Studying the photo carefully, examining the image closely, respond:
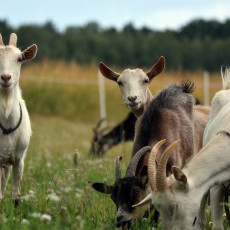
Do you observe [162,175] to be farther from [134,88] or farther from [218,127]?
[134,88]

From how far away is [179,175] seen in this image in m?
4.48

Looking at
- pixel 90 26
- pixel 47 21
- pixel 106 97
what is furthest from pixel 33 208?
pixel 90 26

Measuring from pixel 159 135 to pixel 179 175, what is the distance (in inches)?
80.6

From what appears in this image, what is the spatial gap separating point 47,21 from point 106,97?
2871 inches

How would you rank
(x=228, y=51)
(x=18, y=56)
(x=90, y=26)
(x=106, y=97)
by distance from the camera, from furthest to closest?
1. (x=90, y=26)
2. (x=228, y=51)
3. (x=106, y=97)
4. (x=18, y=56)

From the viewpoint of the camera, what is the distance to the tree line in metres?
42.6

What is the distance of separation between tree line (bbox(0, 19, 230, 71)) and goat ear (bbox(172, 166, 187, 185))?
3528 cm

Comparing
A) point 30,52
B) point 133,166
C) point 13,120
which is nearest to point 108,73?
point 30,52

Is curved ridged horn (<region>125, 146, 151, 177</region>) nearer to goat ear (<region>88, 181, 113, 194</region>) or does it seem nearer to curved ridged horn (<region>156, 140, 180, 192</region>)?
goat ear (<region>88, 181, 113, 194</region>)

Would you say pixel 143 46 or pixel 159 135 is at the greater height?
pixel 159 135

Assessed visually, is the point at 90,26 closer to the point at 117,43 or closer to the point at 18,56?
the point at 117,43

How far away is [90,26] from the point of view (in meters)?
106

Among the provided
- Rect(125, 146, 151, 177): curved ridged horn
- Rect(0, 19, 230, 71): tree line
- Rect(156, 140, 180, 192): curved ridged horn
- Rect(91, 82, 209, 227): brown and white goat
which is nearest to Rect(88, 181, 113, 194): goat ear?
Rect(91, 82, 209, 227): brown and white goat

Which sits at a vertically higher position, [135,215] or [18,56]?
[18,56]
